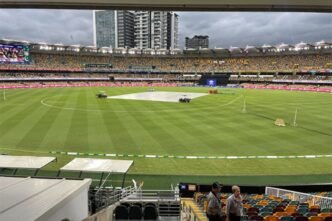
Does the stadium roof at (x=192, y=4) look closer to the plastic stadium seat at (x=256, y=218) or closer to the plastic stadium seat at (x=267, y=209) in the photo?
the plastic stadium seat at (x=256, y=218)

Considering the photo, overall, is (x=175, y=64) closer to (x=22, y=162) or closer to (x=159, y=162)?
(x=159, y=162)

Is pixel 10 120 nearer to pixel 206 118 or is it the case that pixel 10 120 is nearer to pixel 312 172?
pixel 206 118

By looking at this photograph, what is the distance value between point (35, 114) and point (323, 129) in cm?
3074

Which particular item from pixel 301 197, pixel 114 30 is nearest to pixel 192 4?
pixel 301 197

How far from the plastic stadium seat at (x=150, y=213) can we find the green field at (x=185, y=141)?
5049mm

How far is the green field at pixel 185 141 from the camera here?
51.5 feet

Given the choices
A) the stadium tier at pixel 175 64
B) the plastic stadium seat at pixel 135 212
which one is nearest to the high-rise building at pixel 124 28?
the stadium tier at pixel 175 64

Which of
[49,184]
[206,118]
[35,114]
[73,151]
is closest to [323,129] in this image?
[206,118]

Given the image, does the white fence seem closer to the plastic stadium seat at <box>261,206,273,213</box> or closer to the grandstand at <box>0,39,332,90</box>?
the plastic stadium seat at <box>261,206,273,213</box>

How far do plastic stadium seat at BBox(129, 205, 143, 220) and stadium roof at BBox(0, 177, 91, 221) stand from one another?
8.48ft

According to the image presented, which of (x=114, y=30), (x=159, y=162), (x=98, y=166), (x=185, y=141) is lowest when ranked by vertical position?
(x=159, y=162)

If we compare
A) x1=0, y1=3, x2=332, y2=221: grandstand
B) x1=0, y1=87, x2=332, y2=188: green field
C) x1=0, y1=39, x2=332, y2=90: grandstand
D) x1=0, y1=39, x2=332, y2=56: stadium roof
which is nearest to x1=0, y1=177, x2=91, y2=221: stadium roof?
x1=0, y1=3, x2=332, y2=221: grandstand

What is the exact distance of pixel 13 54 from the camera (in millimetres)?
81562

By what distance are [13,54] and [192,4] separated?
296ft
